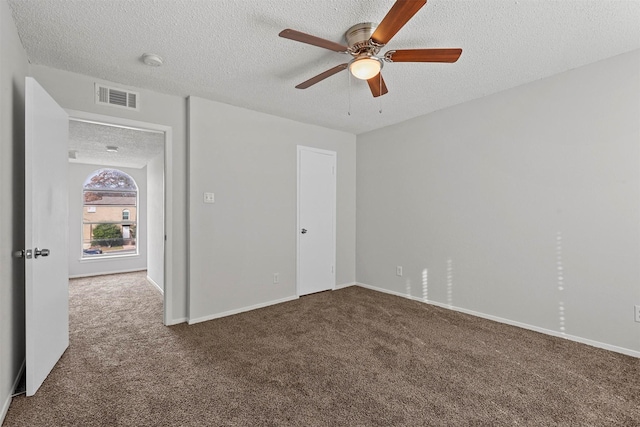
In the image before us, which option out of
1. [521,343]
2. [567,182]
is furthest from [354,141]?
[521,343]

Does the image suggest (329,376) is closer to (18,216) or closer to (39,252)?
(39,252)

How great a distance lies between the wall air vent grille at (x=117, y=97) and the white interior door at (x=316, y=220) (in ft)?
6.55

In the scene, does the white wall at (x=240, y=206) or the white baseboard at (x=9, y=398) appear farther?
the white wall at (x=240, y=206)

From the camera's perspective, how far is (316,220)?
4445mm

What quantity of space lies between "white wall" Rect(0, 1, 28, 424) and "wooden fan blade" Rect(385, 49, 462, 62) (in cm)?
234

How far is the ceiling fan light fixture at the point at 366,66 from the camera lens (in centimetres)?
206

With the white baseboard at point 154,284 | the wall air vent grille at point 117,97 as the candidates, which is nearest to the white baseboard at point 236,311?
the white baseboard at point 154,284

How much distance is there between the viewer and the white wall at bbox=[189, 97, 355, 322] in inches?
132

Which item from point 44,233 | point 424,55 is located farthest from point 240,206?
point 424,55

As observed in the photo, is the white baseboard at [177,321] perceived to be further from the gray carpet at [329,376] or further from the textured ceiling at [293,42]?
the textured ceiling at [293,42]

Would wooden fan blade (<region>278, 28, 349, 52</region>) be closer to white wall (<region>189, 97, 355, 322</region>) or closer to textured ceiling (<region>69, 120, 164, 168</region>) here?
white wall (<region>189, 97, 355, 322</region>)

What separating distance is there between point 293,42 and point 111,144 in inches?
155

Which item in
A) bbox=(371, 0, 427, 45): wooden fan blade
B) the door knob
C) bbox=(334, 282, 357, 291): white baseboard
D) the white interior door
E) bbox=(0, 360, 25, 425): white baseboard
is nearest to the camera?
bbox=(371, 0, 427, 45): wooden fan blade

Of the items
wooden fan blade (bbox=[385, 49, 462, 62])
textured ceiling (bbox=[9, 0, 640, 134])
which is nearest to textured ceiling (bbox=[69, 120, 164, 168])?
textured ceiling (bbox=[9, 0, 640, 134])
